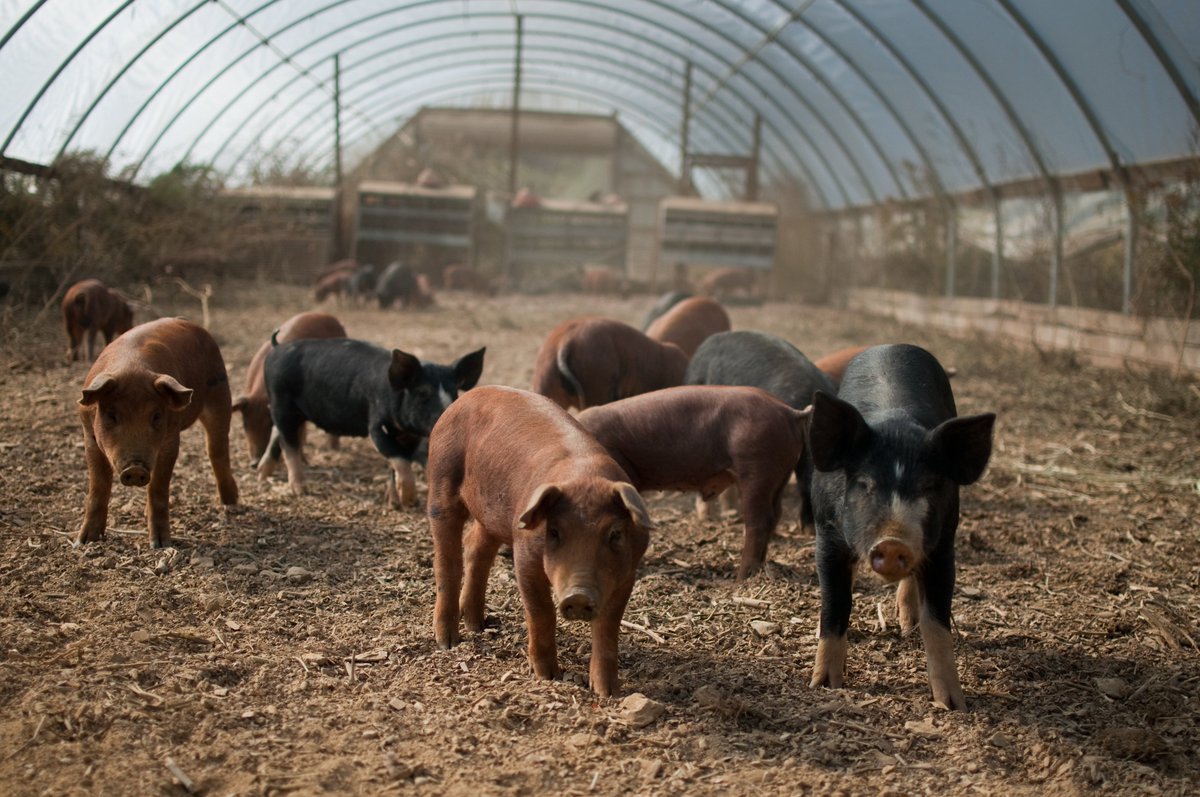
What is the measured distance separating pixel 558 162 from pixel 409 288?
12565 mm

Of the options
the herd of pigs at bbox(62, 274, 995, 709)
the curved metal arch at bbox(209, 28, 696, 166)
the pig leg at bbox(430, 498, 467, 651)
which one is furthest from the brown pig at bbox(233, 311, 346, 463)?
the curved metal arch at bbox(209, 28, 696, 166)

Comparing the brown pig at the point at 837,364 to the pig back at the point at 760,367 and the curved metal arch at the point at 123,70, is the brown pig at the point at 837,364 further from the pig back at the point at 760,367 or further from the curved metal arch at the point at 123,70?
the curved metal arch at the point at 123,70

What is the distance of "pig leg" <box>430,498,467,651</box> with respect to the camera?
3.95 metres

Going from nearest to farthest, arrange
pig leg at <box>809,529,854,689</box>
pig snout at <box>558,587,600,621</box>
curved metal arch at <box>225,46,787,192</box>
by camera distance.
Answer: pig snout at <box>558,587,600,621</box> < pig leg at <box>809,529,854,689</box> < curved metal arch at <box>225,46,787,192</box>

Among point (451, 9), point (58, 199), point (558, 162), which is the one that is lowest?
point (58, 199)

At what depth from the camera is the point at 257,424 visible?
6.90 metres

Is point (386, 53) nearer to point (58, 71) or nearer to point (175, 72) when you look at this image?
point (175, 72)

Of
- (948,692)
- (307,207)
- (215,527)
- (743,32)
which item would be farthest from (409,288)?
(948,692)

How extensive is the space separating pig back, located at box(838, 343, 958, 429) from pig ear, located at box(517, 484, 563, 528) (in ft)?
3.72

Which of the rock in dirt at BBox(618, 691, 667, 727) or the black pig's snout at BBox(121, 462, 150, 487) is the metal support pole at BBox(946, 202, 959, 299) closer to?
the black pig's snout at BBox(121, 462, 150, 487)

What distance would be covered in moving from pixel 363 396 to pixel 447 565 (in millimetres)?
2235

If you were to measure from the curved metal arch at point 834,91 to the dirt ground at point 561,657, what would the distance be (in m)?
11.1

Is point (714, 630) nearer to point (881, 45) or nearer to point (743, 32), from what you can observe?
point (881, 45)

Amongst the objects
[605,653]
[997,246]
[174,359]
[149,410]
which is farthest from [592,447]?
[997,246]
